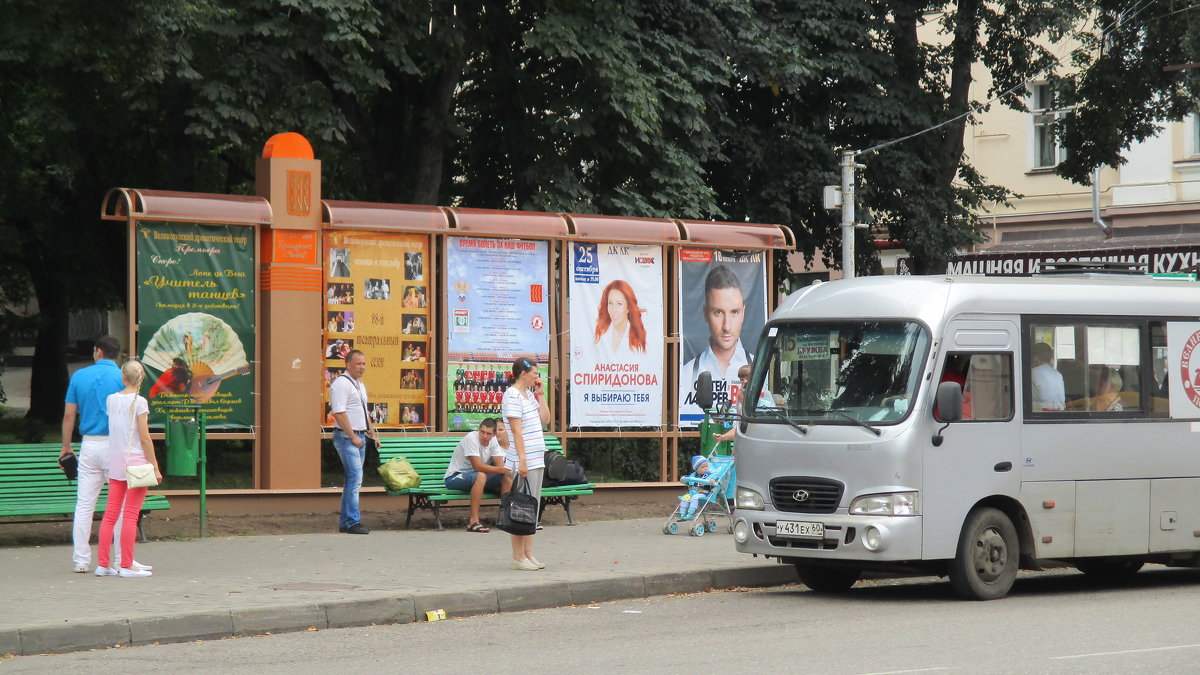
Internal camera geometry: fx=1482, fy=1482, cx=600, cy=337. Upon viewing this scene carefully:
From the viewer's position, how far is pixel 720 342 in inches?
741

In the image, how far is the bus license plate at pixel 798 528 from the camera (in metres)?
11.6

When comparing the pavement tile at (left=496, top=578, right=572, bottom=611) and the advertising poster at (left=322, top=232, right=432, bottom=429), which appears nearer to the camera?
the pavement tile at (left=496, top=578, right=572, bottom=611)

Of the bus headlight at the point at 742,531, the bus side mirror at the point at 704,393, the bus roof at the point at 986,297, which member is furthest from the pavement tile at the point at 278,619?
the bus roof at the point at 986,297

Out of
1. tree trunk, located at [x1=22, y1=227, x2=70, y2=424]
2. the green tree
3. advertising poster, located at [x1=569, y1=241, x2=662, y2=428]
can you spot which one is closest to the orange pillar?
advertising poster, located at [x1=569, y1=241, x2=662, y2=428]

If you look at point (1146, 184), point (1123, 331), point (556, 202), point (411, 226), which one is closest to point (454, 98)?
point (556, 202)

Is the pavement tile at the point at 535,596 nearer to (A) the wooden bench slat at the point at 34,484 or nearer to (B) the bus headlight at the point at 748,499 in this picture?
(B) the bus headlight at the point at 748,499

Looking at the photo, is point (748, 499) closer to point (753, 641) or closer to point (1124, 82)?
point (753, 641)

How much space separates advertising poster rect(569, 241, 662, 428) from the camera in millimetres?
17938

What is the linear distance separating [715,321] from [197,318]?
21.5 feet

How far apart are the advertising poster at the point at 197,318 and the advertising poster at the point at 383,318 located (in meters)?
0.95

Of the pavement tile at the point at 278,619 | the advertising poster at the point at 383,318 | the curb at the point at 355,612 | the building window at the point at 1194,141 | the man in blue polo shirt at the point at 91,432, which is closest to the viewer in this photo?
the curb at the point at 355,612

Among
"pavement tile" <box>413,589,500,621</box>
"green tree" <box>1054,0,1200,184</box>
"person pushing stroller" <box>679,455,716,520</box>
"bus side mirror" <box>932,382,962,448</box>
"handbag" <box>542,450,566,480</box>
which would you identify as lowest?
"pavement tile" <box>413,589,500,621</box>

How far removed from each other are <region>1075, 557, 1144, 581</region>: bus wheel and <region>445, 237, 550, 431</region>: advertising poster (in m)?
6.71

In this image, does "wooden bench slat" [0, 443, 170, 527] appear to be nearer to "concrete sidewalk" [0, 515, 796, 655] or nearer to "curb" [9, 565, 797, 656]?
"concrete sidewalk" [0, 515, 796, 655]
